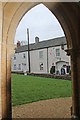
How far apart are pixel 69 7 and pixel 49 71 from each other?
19.5 m

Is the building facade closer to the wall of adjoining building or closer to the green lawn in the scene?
the wall of adjoining building

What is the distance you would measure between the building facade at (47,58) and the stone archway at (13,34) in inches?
638

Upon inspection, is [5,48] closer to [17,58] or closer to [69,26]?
[69,26]

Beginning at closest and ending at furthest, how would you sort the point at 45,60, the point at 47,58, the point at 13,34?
1. the point at 13,34
2. the point at 47,58
3. the point at 45,60

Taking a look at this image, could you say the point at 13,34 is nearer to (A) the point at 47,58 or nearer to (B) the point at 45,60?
(A) the point at 47,58

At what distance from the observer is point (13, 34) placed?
344 centimetres

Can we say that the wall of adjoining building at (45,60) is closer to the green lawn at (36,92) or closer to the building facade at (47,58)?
the building facade at (47,58)

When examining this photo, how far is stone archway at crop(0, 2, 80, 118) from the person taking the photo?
321 centimetres

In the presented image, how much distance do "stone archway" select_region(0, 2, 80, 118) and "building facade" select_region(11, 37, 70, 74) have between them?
16.2m

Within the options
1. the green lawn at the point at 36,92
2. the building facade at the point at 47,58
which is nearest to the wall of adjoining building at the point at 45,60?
the building facade at the point at 47,58

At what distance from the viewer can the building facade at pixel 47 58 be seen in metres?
21.7

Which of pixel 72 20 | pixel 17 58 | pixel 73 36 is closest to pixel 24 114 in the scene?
pixel 73 36

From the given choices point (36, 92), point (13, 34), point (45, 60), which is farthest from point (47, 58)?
point (13, 34)

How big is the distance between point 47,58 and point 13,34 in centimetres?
2030
